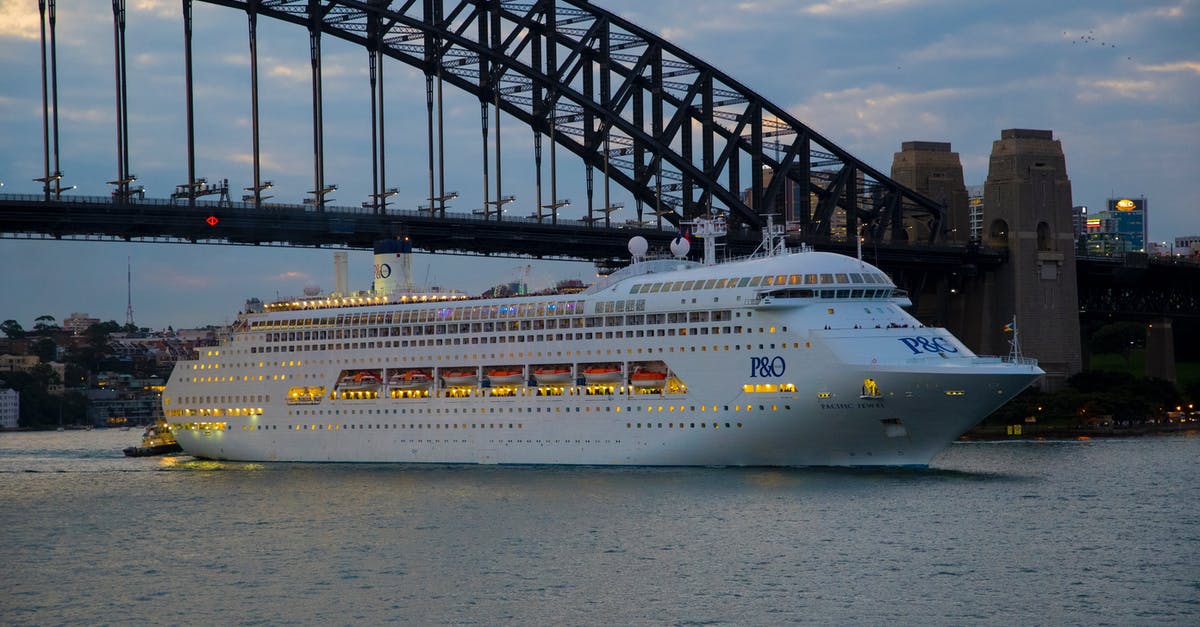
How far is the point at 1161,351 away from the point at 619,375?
211 feet

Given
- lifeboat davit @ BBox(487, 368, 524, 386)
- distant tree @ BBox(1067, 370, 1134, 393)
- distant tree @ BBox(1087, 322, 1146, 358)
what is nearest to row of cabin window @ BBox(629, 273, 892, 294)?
lifeboat davit @ BBox(487, 368, 524, 386)

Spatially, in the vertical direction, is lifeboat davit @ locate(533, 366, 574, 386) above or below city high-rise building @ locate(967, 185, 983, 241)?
below

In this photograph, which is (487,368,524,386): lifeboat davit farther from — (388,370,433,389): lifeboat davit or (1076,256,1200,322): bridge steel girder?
(1076,256,1200,322): bridge steel girder

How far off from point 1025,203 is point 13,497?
200 ft

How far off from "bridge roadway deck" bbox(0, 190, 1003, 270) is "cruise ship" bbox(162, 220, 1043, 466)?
6918 mm

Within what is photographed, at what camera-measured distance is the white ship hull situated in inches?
1935

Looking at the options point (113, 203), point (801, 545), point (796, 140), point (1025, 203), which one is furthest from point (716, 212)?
point (801, 545)

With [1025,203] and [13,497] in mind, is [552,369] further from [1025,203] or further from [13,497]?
[1025,203]

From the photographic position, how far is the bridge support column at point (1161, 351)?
106m

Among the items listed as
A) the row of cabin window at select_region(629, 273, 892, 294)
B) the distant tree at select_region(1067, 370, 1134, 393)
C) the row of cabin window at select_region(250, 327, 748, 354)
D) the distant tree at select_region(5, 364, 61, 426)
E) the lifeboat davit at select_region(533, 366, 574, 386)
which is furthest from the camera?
the distant tree at select_region(5, 364, 61, 426)

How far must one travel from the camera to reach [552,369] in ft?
186

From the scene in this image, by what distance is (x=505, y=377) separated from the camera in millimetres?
57875

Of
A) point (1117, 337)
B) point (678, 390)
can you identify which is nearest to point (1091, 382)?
point (678, 390)

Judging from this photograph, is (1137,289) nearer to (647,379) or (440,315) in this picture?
(440,315)
